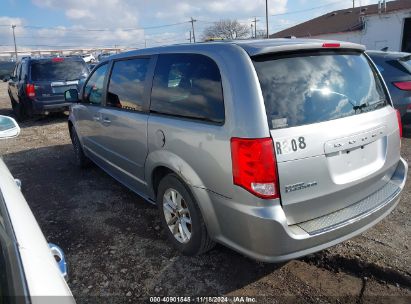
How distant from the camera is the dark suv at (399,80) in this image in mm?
6695

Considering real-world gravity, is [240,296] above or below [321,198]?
below

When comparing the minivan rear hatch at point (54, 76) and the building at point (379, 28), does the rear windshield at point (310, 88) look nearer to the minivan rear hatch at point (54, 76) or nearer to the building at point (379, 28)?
the minivan rear hatch at point (54, 76)

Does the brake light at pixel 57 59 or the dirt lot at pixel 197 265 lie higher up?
the brake light at pixel 57 59

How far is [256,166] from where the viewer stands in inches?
91.6

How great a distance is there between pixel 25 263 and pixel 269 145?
1.52m

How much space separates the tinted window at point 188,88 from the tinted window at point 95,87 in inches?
60.3

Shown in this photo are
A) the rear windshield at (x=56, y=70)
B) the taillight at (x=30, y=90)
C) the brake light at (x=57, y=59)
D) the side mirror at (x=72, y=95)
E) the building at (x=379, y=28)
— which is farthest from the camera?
the building at (x=379, y=28)

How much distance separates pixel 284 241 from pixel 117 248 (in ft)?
5.94

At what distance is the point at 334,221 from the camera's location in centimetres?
256

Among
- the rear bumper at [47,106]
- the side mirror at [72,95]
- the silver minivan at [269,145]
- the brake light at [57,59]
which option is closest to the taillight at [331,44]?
A: the silver minivan at [269,145]

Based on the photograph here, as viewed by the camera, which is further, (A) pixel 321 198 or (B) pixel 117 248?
(B) pixel 117 248

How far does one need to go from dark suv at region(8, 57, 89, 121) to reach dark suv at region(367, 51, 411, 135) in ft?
25.5

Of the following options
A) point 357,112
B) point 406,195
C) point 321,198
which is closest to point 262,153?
point 321,198

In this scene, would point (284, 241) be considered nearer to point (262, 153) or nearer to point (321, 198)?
point (321, 198)
